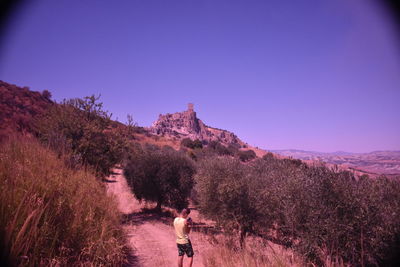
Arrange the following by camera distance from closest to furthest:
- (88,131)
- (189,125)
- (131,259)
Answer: (131,259)
(88,131)
(189,125)

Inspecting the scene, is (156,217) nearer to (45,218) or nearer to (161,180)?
(161,180)

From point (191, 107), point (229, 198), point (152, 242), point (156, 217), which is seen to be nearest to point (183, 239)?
point (152, 242)

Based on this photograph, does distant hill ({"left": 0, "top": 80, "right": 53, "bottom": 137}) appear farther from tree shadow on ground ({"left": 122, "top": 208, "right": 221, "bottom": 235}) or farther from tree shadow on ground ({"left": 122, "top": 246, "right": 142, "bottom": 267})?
tree shadow on ground ({"left": 122, "top": 246, "right": 142, "bottom": 267})

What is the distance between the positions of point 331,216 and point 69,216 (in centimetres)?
903

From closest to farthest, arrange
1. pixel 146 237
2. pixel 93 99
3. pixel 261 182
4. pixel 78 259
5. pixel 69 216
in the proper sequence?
1. pixel 78 259
2. pixel 69 216
3. pixel 146 237
4. pixel 261 182
5. pixel 93 99

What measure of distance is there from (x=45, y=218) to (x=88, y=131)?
1542 centimetres

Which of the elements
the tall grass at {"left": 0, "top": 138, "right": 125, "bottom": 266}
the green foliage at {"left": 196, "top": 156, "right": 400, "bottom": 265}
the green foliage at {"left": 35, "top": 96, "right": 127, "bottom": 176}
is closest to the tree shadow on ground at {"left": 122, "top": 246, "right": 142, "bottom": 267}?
the tall grass at {"left": 0, "top": 138, "right": 125, "bottom": 266}

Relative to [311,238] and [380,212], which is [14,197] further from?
[380,212]

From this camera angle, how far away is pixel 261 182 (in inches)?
661

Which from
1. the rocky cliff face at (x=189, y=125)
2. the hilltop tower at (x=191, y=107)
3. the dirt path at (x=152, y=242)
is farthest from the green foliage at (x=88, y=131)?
the hilltop tower at (x=191, y=107)

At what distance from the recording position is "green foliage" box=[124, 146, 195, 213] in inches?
888

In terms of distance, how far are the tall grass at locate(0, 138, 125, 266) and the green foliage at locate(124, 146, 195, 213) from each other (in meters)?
15.8

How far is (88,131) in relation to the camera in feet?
58.7

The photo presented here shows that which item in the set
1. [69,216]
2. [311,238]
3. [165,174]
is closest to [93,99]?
[165,174]
